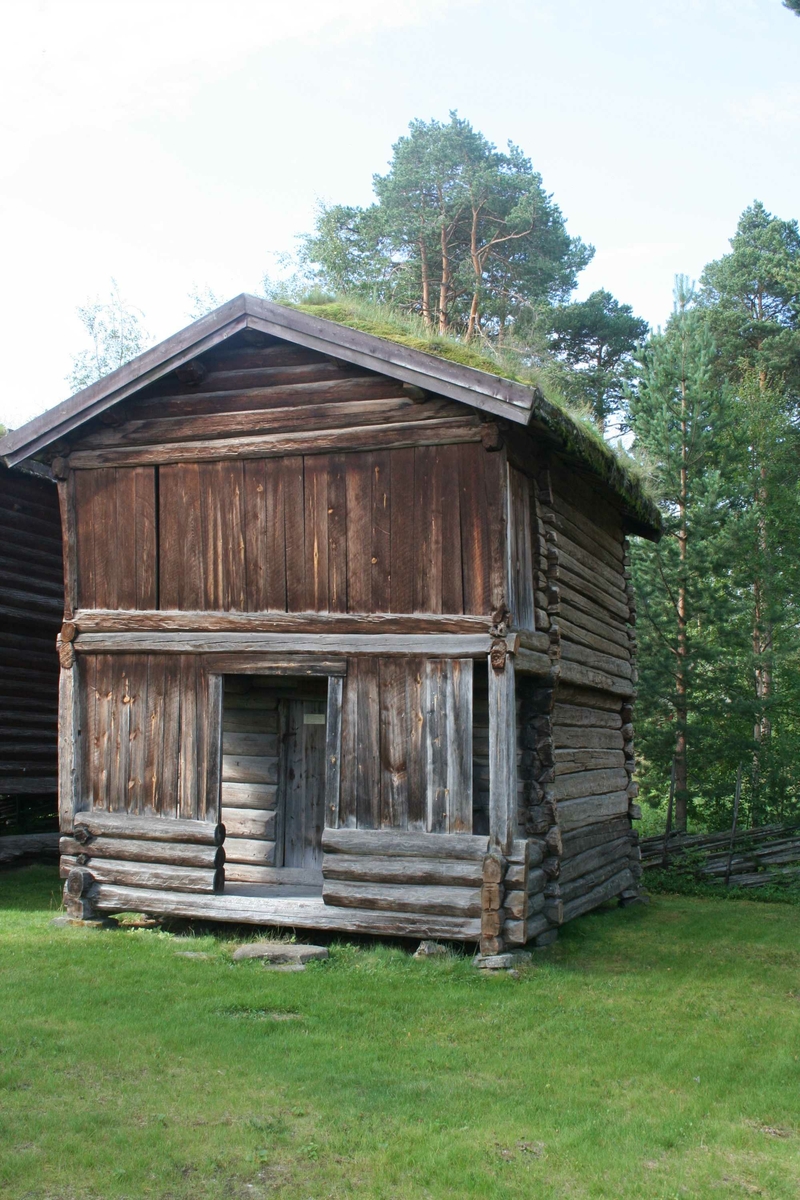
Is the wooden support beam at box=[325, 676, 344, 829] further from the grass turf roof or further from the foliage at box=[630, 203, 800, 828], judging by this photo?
the foliage at box=[630, 203, 800, 828]

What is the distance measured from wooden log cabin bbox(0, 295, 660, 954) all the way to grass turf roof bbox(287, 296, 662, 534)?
0.10 m

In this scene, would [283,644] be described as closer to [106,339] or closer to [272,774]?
[272,774]

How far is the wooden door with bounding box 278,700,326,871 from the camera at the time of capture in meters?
13.2

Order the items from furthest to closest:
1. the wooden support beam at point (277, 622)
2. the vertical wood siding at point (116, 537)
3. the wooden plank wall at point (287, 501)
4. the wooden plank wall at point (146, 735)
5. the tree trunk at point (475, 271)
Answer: the tree trunk at point (475, 271)
the vertical wood siding at point (116, 537)
the wooden plank wall at point (146, 735)
the wooden plank wall at point (287, 501)
the wooden support beam at point (277, 622)

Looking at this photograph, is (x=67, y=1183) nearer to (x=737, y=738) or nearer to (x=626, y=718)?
(x=626, y=718)

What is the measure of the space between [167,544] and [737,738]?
13.6 m

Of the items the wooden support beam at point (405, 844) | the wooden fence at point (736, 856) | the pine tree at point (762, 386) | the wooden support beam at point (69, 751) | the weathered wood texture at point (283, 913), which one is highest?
the pine tree at point (762, 386)

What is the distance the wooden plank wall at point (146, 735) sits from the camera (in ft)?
38.0

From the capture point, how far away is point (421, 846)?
10.3 metres

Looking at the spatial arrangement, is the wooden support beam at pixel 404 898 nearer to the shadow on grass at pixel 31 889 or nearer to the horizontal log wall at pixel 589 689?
the horizontal log wall at pixel 589 689

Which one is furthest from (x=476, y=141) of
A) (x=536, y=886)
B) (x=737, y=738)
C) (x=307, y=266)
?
(x=536, y=886)

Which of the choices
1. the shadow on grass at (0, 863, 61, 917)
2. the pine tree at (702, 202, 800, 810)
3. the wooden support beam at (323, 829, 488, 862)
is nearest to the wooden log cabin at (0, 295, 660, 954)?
the wooden support beam at (323, 829, 488, 862)

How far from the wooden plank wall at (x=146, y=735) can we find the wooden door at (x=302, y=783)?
74.1 inches

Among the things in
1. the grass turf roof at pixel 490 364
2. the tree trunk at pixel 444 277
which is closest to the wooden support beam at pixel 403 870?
the grass turf roof at pixel 490 364
